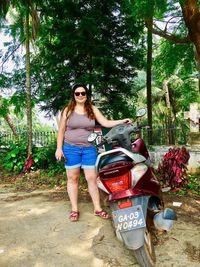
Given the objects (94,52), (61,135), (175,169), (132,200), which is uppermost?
(94,52)

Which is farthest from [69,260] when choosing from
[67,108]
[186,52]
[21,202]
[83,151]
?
[186,52]

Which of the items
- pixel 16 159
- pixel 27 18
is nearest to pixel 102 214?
pixel 16 159

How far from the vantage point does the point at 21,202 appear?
556 cm

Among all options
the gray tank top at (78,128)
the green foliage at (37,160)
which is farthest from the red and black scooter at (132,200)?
the green foliage at (37,160)

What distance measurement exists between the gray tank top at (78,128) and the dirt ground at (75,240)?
1100 mm

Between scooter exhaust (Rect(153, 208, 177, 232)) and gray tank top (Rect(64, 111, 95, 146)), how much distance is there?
146 cm

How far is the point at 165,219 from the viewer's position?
3.15 m

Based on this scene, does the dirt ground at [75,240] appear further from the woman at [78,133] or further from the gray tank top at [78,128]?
the gray tank top at [78,128]

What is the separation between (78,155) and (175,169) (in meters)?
2.25

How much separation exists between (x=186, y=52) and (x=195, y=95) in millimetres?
7386

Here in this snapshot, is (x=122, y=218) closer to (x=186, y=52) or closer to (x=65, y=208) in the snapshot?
(x=65, y=208)

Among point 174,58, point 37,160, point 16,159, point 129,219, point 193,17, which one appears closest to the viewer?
point 129,219

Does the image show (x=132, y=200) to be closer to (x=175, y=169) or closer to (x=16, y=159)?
(x=175, y=169)

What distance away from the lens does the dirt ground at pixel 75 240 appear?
10.9ft
